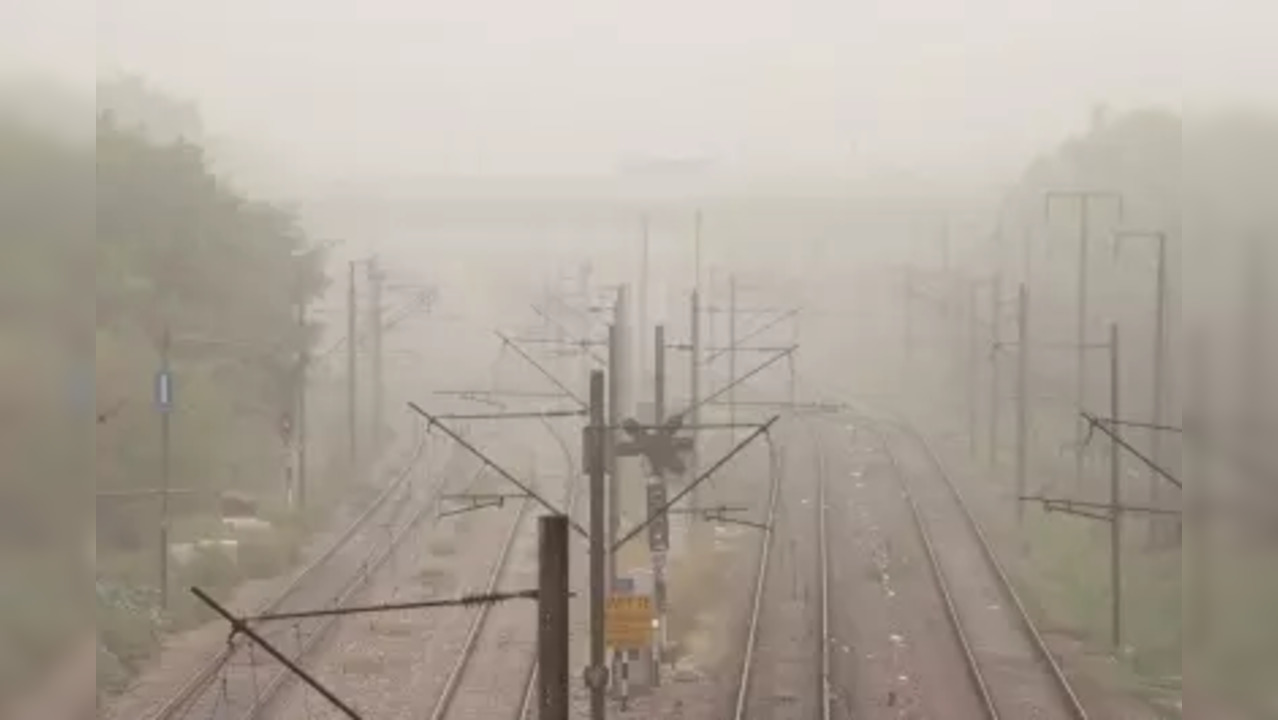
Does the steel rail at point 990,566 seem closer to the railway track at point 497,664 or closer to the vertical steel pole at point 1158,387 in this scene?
the vertical steel pole at point 1158,387

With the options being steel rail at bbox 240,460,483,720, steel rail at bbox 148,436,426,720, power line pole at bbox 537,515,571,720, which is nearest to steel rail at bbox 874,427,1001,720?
steel rail at bbox 240,460,483,720

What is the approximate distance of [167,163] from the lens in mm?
26312

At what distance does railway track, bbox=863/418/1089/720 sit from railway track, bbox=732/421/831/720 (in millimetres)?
1435

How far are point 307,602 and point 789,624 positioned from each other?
5.44 meters

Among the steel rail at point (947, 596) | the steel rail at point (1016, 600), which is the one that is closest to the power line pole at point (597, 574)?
the steel rail at point (947, 596)

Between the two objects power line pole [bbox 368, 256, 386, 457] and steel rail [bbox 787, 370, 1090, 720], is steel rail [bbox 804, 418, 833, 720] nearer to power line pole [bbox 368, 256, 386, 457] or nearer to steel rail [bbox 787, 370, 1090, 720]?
steel rail [bbox 787, 370, 1090, 720]

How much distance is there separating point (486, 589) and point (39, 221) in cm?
1709

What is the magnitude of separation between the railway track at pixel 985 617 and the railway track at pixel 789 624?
56.5 inches

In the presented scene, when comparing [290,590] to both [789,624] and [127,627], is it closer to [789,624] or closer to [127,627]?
[127,627]

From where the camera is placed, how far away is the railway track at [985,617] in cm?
1573

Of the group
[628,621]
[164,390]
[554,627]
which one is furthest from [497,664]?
[554,627]

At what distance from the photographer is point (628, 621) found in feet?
48.8

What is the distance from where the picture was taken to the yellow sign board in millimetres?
14867

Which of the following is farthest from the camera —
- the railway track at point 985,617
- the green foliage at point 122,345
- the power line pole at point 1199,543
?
the railway track at point 985,617
